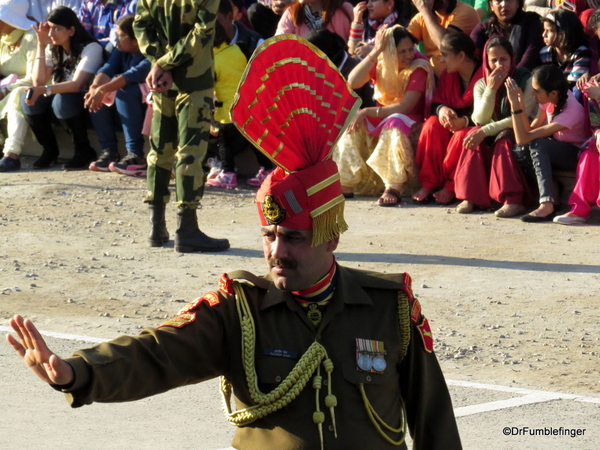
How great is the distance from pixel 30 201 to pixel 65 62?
7.63 feet

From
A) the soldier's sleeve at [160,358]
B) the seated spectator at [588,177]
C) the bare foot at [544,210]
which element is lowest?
the bare foot at [544,210]

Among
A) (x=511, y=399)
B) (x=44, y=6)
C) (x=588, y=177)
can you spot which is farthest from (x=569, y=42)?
(x=44, y=6)

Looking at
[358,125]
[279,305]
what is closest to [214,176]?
[358,125]

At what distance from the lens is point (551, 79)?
852cm

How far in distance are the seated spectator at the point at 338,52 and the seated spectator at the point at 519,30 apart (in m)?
1.21

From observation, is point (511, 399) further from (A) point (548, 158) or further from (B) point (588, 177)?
(A) point (548, 158)

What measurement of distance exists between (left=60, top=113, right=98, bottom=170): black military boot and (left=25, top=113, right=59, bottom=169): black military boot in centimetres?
27

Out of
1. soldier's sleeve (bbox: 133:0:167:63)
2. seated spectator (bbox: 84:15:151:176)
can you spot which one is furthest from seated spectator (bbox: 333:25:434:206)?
soldier's sleeve (bbox: 133:0:167:63)

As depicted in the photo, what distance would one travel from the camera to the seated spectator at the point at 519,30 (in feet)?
30.5

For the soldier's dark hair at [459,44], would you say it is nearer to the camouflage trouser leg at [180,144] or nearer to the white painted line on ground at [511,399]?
the camouflage trouser leg at [180,144]

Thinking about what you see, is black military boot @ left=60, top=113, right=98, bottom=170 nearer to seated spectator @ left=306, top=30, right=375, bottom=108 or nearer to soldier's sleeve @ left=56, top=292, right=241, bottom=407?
seated spectator @ left=306, top=30, right=375, bottom=108

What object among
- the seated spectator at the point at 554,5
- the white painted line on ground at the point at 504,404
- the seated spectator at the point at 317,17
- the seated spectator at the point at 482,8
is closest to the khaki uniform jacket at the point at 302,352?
the white painted line on ground at the point at 504,404

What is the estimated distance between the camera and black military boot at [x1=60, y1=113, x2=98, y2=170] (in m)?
11.3

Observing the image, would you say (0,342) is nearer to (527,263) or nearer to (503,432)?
(503,432)
